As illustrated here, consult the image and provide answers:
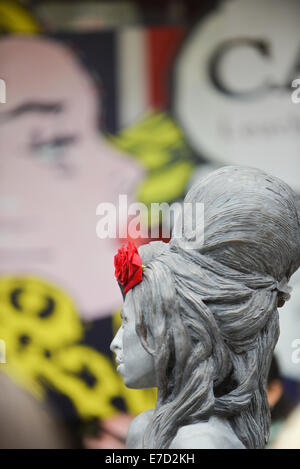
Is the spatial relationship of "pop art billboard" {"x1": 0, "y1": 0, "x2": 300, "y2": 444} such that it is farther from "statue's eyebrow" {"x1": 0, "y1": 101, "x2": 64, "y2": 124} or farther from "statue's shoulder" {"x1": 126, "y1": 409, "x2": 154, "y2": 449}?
"statue's shoulder" {"x1": 126, "y1": 409, "x2": 154, "y2": 449}

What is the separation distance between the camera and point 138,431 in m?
1.60

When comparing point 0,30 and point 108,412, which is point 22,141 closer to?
point 0,30

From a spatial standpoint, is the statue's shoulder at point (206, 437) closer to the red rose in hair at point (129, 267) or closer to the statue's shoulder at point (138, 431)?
the statue's shoulder at point (138, 431)

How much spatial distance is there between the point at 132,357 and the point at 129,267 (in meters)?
0.20

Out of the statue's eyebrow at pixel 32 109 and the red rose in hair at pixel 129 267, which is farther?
the statue's eyebrow at pixel 32 109

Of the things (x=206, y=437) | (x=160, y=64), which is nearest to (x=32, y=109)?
(x=160, y=64)

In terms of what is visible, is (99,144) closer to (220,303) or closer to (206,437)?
(220,303)

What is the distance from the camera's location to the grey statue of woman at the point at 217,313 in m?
1.45

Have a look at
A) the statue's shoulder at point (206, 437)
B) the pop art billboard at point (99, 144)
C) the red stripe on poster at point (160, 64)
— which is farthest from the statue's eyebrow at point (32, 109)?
the statue's shoulder at point (206, 437)

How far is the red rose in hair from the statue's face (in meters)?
0.03

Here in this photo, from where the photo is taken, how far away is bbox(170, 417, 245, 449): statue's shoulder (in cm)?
140

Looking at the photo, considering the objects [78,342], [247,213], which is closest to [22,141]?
[78,342]

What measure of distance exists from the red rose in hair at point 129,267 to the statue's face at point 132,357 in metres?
0.03

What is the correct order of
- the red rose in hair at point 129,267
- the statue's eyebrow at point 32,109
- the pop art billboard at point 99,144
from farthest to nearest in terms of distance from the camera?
1. the statue's eyebrow at point 32,109
2. the pop art billboard at point 99,144
3. the red rose in hair at point 129,267
